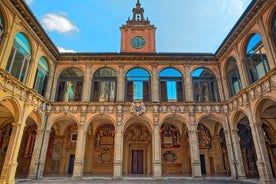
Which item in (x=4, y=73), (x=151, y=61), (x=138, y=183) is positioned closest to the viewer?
(x=4, y=73)

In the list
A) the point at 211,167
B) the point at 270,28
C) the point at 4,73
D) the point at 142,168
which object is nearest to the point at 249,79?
the point at 270,28

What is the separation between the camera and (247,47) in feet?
37.0

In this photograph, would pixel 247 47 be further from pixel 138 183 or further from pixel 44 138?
pixel 44 138

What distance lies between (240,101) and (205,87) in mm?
3411

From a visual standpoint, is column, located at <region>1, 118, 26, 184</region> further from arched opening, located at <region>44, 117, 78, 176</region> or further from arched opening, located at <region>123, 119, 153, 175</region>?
arched opening, located at <region>123, 119, 153, 175</region>

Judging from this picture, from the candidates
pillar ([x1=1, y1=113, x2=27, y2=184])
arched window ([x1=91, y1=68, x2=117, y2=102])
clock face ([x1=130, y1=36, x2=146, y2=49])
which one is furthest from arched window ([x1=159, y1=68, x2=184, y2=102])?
pillar ([x1=1, y1=113, x2=27, y2=184])

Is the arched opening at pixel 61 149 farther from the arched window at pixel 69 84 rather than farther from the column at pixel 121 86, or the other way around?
the column at pixel 121 86

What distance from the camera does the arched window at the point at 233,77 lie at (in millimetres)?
12305

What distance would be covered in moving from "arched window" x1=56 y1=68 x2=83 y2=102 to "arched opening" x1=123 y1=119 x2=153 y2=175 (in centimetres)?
558

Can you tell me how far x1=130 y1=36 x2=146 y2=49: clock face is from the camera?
19.8m

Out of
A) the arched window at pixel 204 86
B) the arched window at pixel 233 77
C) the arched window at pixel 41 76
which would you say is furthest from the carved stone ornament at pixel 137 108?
the arched window at pixel 41 76

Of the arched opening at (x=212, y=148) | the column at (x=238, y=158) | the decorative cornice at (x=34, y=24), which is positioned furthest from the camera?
the arched opening at (x=212, y=148)

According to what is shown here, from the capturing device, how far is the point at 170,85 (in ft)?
47.7

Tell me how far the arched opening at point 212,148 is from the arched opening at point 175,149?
137 cm
